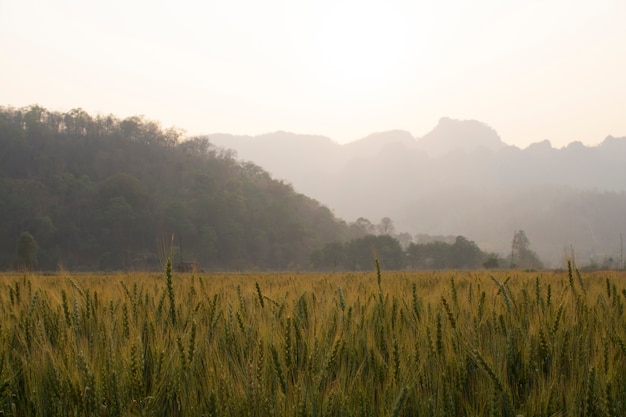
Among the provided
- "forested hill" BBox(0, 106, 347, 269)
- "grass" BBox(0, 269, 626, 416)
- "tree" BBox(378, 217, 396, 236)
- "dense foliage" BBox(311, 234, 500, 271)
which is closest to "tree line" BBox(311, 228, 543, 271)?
"dense foliage" BBox(311, 234, 500, 271)

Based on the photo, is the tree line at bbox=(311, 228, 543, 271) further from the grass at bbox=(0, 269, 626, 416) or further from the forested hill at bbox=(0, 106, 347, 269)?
the grass at bbox=(0, 269, 626, 416)

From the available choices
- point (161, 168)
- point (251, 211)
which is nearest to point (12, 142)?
point (161, 168)

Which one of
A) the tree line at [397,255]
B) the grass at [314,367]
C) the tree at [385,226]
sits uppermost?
the tree at [385,226]

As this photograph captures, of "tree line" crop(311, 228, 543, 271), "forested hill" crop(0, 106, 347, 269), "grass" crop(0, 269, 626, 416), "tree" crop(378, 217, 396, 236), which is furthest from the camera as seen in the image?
"tree" crop(378, 217, 396, 236)

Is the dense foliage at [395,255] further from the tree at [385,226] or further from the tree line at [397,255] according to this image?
the tree at [385,226]

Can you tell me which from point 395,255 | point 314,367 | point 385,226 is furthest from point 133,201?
point 314,367

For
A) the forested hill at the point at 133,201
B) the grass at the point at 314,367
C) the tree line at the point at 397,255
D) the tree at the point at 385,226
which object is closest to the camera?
the grass at the point at 314,367

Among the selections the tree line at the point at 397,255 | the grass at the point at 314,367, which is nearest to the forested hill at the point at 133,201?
the tree line at the point at 397,255

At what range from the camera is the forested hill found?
7806 centimetres

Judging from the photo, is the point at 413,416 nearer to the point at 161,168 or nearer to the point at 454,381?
the point at 454,381

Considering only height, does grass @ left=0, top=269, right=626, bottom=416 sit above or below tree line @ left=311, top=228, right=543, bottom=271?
above

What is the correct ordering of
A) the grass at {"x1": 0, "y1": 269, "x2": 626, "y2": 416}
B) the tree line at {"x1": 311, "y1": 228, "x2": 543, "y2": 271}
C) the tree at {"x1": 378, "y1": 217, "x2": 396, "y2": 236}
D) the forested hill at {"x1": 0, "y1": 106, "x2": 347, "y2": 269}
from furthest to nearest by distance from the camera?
the tree at {"x1": 378, "y1": 217, "x2": 396, "y2": 236}
the forested hill at {"x1": 0, "y1": 106, "x2": 347, "y2": 269}
the tree line at {"x1": 311, "y1": 228, "x2": 543, "y2": 271}
the grass at {"x1": 0, "y1": 269, "x2": 626, "y2": 416}

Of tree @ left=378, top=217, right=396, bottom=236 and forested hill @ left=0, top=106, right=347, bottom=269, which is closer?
forested hill @ left=0, top=106, right=347, bottom=269

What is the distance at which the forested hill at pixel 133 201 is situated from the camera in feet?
256
